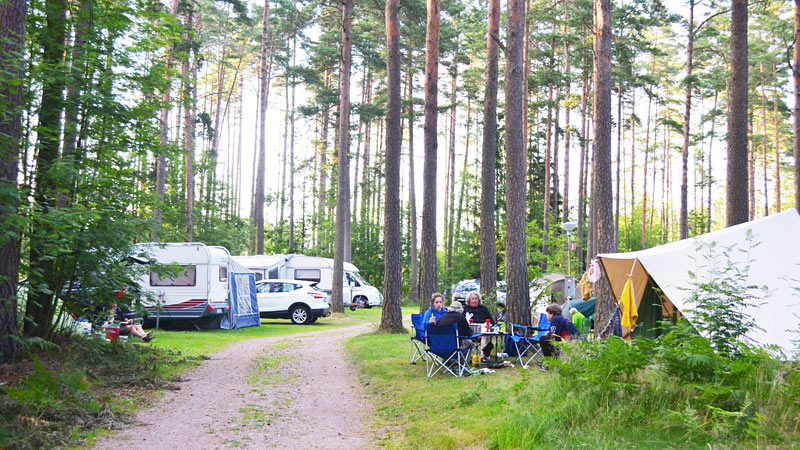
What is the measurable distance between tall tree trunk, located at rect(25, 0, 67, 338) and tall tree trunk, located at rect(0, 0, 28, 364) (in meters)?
0.22

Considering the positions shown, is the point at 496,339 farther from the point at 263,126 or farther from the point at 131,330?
the point at 263,126

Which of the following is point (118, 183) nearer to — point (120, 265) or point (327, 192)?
point (120, 265)

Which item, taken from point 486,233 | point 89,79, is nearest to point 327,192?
point 486,233

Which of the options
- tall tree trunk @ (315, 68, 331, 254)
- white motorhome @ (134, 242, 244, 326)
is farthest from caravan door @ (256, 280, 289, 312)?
tall tree trunk @ (315, 68, 331, 254)

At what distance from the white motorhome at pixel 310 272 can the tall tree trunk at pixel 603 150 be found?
583 inches

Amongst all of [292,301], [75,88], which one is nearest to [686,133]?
[292,301]

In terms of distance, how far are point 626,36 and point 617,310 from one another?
55.6 ft

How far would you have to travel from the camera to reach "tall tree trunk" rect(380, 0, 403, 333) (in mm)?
14758

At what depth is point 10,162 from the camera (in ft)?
21.1

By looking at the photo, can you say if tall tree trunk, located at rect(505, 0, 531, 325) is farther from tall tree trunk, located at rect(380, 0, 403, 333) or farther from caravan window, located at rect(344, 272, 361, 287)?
caravan window, located at rect(344, 272, 361, 287)

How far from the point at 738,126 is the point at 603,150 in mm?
2438

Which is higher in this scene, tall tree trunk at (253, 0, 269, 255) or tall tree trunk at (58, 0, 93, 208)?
tall tree trunk at (253, 0, 269, 255)

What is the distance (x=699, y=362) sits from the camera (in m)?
5.03

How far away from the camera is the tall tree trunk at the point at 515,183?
11.5 metres
